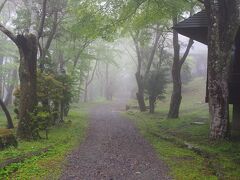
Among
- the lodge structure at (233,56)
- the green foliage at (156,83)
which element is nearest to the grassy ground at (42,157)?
the lodge structure at (233,56)

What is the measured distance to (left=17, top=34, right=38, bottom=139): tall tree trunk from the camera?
52.4 feet

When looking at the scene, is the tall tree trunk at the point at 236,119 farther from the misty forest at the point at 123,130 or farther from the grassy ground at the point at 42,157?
the grassy ground at the point at 42,157

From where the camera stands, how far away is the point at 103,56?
53.1m

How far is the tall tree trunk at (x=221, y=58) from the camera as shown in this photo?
15.4m

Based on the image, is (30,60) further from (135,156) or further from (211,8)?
(211,8)

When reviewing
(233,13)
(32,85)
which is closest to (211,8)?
(233,13)

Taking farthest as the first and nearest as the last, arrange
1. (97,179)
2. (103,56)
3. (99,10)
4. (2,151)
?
(103,56), (99,10), (2,151), (97,179)

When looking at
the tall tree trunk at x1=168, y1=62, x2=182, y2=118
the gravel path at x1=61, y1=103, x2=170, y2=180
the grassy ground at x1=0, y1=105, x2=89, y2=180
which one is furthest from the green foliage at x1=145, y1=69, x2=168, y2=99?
the gravel path at x1=61, y1=103, x2=170, y2=180

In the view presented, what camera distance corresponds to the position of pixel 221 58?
50.7 feet

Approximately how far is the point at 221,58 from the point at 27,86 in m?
8.92

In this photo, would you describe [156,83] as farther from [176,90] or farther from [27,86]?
[27,86]

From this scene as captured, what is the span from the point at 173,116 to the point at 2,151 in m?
16.3

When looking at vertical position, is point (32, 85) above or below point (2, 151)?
above

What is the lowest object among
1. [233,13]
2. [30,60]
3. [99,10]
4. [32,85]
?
[32,85]
